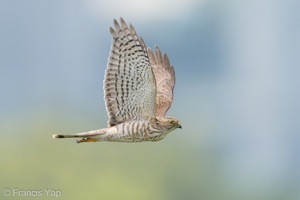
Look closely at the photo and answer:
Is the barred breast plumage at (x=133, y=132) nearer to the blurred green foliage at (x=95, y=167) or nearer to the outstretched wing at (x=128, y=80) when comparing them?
the outstretched wing at (x=128, y=80)

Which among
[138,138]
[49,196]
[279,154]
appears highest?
[138,138]

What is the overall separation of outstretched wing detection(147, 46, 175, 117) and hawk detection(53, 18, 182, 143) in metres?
0.93

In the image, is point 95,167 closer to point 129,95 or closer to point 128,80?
point 129,95

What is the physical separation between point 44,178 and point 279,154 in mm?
92408

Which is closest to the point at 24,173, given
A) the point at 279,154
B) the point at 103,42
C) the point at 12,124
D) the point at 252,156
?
the point at 12,124

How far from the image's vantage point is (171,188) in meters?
50.2

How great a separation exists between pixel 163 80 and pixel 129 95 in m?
1.99

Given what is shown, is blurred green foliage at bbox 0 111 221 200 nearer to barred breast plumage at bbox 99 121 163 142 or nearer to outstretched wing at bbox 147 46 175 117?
outstretched wing at bbox 147 46 175 117

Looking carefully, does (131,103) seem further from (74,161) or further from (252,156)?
(252,156)

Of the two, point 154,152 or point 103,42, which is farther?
point 103,42


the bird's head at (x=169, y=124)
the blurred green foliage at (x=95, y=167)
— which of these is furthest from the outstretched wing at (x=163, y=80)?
the blurred green foliage at (x=95, y=167)

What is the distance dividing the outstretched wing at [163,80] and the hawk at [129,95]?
3.05ft

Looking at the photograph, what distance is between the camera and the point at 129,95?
33.4 ft

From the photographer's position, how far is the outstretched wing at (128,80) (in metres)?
9.93
